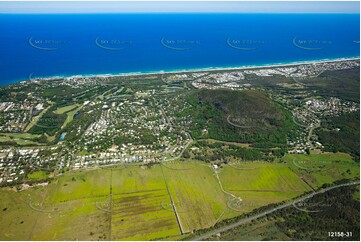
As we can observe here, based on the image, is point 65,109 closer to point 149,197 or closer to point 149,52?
point 149,197

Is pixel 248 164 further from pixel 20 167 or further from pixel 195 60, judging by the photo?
pixel 195 60

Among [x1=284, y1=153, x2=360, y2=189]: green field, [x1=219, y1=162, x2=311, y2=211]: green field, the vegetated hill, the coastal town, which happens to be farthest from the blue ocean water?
[x1=219, y1=162, x2=311, y2=211]: green field

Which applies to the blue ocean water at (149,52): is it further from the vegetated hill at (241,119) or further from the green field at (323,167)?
the green field at (323,167)

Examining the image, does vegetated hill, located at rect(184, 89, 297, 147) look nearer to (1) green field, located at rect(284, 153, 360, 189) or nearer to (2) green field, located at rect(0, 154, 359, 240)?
(1) green field, located at rect(284, 153, 360, 189)

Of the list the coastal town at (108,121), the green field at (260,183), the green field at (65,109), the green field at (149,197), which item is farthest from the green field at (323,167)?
the green field at (65,109)

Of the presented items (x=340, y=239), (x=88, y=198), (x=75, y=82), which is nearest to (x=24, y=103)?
(x=75, y=82)

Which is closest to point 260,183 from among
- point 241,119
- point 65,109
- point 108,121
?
point 241,119
